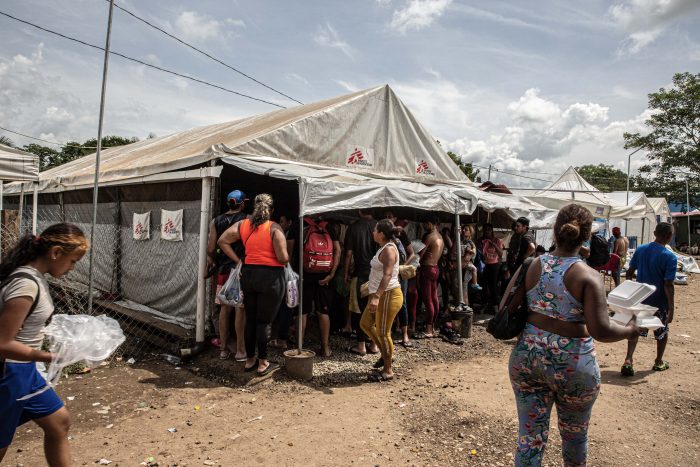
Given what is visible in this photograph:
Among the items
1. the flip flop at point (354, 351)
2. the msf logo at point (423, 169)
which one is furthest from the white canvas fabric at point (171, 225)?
the msf logo at point (423, 169)

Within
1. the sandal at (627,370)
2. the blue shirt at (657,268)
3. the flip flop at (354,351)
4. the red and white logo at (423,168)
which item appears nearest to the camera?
the blue shirt at (657,268)

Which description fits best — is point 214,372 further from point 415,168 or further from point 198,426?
point 415,168

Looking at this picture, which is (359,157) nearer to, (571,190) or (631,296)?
(631,296)

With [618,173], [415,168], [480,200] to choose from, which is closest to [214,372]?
[480,200]

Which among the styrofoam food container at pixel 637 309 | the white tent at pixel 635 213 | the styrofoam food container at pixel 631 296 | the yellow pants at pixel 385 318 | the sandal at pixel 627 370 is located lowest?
the sandal at pixel 627 370

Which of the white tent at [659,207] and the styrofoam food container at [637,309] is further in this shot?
the white tent at [659,207]

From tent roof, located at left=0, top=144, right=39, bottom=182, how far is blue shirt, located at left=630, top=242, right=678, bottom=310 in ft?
26.4

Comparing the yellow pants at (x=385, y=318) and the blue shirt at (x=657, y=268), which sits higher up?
the blue shirt at (x=657, y=268)

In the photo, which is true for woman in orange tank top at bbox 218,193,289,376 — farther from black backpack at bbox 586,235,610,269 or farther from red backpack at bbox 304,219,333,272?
black backpack at bbox 586,235,610,269

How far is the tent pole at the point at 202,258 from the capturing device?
18.9 ft

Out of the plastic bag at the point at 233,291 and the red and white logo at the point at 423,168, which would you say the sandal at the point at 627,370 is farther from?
the red and white logo at the point at 423,168

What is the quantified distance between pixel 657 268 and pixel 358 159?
512 cm

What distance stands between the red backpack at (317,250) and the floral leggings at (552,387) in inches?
138

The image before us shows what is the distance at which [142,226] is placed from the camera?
7.31 m
